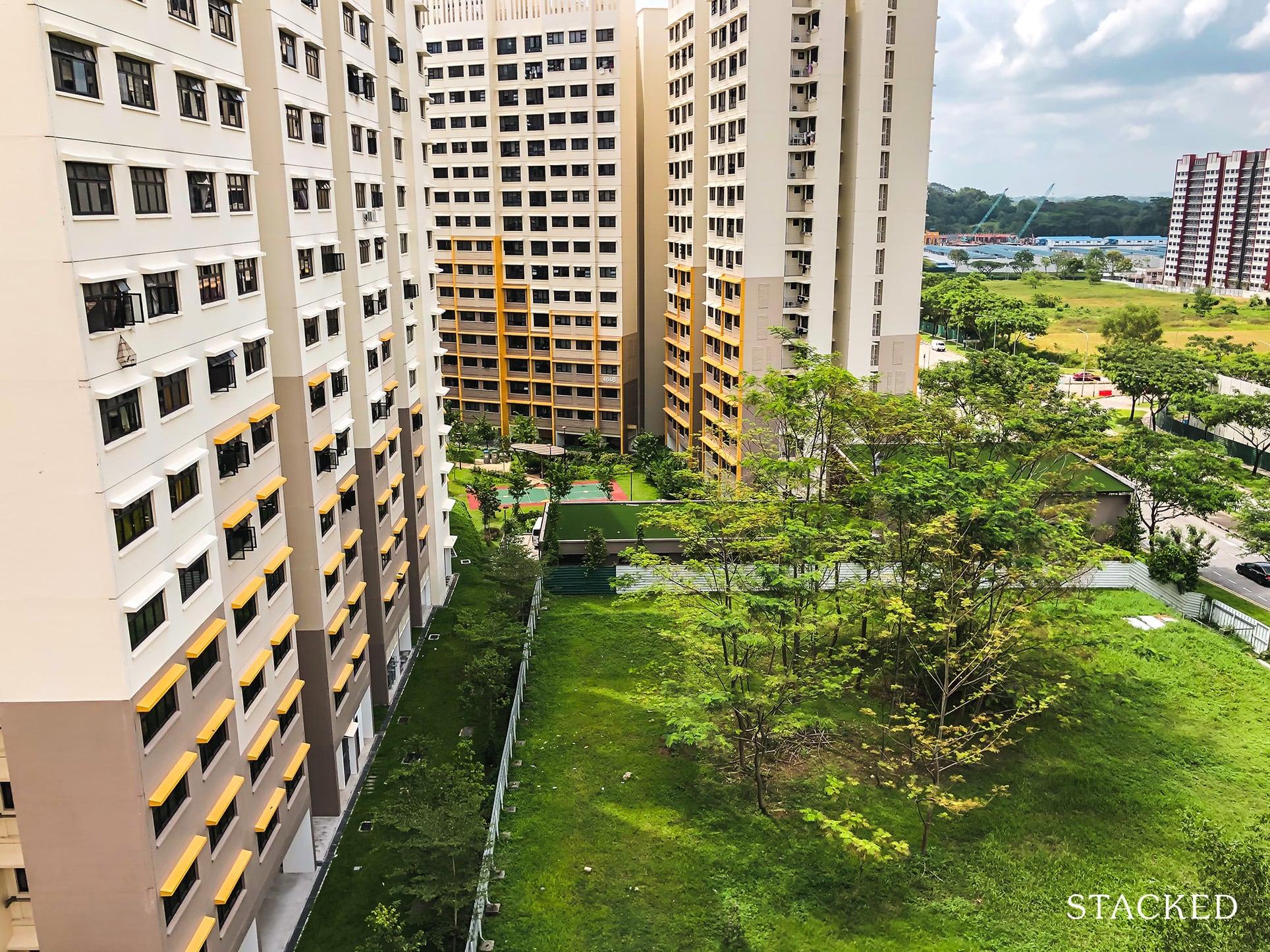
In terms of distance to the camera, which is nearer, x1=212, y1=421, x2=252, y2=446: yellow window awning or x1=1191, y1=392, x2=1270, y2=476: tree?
x1=212, y1=421, x2=252, y2=446: yellow window awning

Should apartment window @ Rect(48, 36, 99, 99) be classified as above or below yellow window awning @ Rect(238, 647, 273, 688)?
above

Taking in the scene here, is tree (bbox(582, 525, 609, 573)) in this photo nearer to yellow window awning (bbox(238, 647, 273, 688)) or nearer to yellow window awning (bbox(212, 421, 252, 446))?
yellow window awning (bbox(238, 647, 273, 688))

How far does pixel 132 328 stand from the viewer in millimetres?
14461

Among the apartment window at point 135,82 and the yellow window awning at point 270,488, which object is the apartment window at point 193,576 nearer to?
the yellow window awning at point 270,488

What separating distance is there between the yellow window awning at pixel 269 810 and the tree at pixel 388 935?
288 centimetres

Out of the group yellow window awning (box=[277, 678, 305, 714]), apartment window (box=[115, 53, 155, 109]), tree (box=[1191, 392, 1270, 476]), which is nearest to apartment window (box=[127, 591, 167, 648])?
yellow window awning (box=[277, 678, 305, 714])

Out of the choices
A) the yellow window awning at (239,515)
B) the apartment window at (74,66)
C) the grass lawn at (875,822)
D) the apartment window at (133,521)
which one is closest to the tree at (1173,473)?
the grass lawn at (875,822)

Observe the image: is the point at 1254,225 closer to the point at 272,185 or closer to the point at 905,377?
the point at 905,377

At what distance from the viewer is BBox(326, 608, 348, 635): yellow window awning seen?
77.1 feet

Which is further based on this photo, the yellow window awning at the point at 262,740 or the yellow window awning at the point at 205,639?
the yellow window awning at the point at 262,740

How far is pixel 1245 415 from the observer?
54062 millimetres

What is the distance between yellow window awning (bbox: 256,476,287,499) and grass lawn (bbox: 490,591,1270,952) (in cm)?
1058

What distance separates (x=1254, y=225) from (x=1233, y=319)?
32.0 m

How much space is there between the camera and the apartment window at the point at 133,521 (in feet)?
45.6
